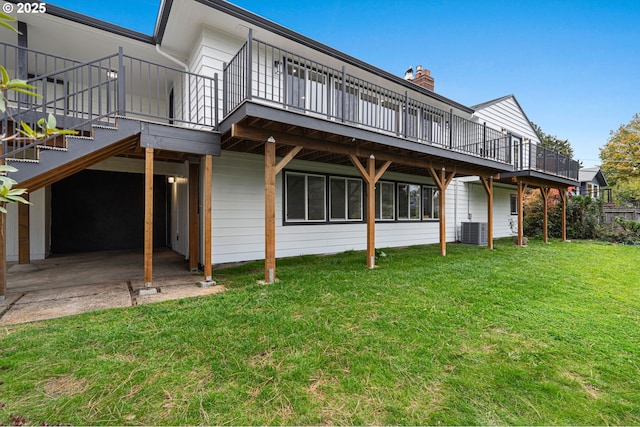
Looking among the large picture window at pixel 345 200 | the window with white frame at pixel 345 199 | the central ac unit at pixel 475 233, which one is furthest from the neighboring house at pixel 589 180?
the window with white frame at pixel 345 199

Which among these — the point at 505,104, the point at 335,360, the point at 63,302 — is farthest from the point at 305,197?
the point at 505,104

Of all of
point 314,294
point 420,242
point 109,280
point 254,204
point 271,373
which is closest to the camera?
point 271,373

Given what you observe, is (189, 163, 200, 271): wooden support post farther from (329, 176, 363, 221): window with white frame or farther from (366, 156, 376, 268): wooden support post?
(366, 156, 376, 268): wooden support post

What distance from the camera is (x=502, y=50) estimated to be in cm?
1755

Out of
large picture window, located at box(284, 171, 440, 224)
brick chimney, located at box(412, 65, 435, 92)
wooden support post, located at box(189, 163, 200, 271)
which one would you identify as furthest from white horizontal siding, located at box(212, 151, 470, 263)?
brick chimney, located at box(412, 65, 435, 92)

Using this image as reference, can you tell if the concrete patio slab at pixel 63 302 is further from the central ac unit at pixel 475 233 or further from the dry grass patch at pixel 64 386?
the central ac unit at pixel 475 233

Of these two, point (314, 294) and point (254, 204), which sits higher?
point (254, 204)

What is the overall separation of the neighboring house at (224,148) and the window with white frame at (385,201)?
0.05m

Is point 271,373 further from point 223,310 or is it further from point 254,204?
point 254,204

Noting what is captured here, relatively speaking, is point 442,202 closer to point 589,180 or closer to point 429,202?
point 429,202

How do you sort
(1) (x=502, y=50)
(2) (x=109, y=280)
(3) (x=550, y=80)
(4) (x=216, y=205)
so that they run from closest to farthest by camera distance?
(2) (x=109, y=280) < (4) (x=216, y=205) < (1) (x=502, y=50) < (3) (x=550, y=80)

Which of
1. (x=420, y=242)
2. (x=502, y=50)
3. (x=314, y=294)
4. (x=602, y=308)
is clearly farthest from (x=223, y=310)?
(x=502, y=50)

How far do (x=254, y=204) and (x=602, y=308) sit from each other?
6.30 metres

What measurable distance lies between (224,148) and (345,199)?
376cm
